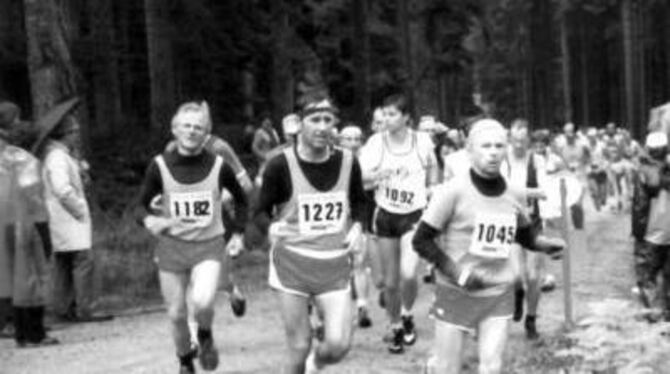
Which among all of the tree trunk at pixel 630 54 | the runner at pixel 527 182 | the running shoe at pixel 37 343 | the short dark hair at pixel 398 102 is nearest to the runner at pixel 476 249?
the short dark hair at pixel 398 102

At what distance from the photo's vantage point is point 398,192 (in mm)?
11383

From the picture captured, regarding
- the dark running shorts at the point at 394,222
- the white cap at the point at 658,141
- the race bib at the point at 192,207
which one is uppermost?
the white cap at the point at 658,141

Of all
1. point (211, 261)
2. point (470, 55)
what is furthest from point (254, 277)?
point (470, 55)

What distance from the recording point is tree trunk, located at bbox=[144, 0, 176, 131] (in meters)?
27.1

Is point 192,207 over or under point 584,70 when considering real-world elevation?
under

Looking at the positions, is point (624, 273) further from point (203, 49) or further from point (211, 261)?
point (203, 49)

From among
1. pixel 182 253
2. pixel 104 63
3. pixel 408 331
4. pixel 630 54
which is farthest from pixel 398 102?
pixel 630 54

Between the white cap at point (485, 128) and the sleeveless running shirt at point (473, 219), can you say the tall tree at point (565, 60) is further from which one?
the sleeveless running shirt at point (473, 219)

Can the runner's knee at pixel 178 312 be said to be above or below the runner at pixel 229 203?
below

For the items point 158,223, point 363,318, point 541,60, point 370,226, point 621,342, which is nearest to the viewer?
point 621,342

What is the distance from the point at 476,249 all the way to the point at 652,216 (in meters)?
4.96

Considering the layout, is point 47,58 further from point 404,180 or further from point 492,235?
point 492,235

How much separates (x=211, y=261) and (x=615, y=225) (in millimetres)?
18144

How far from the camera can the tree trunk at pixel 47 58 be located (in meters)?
16.9
